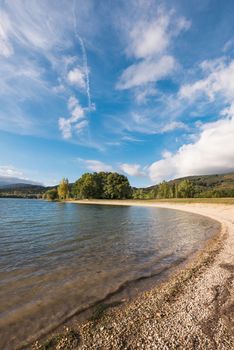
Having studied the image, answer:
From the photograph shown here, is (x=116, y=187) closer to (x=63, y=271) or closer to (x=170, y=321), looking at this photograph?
(x=63, y=271)

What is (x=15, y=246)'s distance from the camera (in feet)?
53.9

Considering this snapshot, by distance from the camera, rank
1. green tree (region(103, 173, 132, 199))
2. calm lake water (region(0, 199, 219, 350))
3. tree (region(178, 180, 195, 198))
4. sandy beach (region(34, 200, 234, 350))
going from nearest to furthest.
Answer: sandy beach (region(34, 200, 234, 350))
calm lake water (region(0, 199, 219, 350))
green tree (region(103, 173, 132, 199))
tree (region(178, 180, 195, 198))

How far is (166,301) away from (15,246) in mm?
13477

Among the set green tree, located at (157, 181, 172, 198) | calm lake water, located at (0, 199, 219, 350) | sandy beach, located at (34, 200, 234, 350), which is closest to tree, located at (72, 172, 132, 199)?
green tree, located at (157, 181, 172, 198)

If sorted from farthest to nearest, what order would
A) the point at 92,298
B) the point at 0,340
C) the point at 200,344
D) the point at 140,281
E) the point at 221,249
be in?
the point at 221,249, the point at 140,281, the point at 92,298, the point at 0,340, the point at 200,344

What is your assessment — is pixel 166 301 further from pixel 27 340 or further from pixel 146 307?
pixel 27 340

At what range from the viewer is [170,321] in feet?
20.9

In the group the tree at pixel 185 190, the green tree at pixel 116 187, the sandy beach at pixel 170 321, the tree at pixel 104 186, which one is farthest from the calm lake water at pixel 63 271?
the tree at pixel 185 190

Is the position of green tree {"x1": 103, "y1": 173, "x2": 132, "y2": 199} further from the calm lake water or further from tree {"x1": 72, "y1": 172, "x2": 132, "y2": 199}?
the calm lake water

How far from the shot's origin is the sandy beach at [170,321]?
5418 millimetres

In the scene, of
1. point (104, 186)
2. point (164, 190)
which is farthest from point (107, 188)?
point (164, 190)

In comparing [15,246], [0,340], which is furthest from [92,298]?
[15,246]

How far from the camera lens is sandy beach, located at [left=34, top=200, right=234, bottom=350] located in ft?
17.8

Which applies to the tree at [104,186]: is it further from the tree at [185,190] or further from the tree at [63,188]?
the tree at [185,190]
